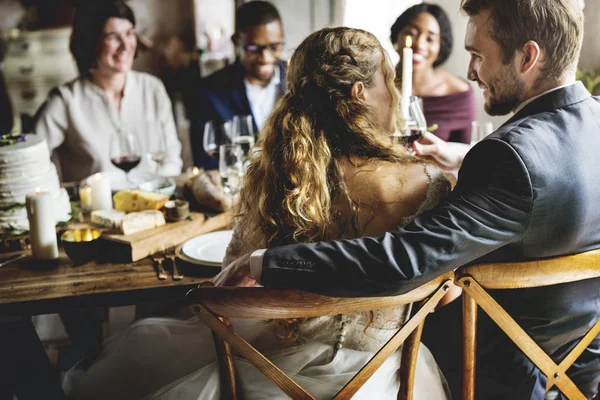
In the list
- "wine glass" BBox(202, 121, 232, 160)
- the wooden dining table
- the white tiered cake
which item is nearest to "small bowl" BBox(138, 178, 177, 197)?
"wine glass" BBox(202, 121, 232, 160)

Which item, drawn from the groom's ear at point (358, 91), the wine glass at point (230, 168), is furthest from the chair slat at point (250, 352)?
the wine glass at point (230, 168)

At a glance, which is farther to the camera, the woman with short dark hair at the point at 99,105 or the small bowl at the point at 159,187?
the woman with short dark hair at the point at 99,105

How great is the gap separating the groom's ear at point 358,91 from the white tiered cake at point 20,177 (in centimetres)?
96

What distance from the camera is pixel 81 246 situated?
1.48 metres

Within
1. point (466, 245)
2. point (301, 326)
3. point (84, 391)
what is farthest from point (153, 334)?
point (466, 245)

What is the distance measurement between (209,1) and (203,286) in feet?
10.9

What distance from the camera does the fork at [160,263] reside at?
1.42m

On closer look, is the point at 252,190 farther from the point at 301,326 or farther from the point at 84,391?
the point at 84,391

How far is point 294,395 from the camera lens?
1.01m

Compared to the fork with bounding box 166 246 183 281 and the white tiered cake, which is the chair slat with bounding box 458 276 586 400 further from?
the white tiered cake

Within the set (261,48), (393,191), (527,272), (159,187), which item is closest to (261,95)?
Answer: (261,48)

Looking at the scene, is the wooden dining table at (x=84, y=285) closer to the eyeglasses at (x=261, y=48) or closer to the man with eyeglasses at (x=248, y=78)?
the man with eyeglasses at (x=248, y=78)

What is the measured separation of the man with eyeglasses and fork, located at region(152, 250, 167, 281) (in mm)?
1471

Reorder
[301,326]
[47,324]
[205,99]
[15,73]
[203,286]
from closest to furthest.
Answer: [203,286], [301,326], [47,324], [205,99], [15,73]
